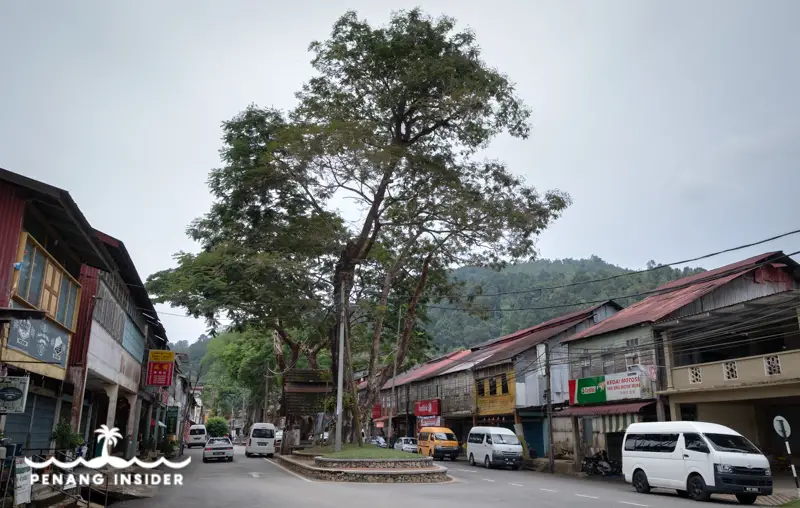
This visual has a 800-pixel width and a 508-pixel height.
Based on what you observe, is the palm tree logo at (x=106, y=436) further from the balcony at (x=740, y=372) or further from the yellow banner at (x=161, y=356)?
the balcony at (x=740, y=372)

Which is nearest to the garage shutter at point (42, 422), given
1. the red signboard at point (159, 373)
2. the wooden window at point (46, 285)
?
the wooden window at point (46, 285)

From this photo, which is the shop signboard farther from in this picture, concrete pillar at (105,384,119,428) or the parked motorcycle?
concrete pillar at (105,384,119,428)

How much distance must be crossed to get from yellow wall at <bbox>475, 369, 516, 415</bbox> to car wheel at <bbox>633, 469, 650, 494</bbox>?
659 inches

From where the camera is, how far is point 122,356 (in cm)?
2180

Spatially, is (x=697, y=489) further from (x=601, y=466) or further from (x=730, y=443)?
(x=601, y=466)

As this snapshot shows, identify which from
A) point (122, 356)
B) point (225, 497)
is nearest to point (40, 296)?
point (225, 497)

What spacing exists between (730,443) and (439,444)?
69.8 feet

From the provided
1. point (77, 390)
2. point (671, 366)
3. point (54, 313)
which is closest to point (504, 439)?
point (671, 366)

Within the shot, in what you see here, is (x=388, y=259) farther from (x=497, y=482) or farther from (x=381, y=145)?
(x=497, y=482)

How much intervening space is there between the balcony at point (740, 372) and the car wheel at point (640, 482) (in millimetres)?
5636

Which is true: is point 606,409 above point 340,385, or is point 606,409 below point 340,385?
below

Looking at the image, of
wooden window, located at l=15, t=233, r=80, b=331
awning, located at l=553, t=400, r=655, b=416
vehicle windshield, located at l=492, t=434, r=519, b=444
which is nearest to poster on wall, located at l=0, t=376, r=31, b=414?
wooden window, located at l=15, t=233, r=80, b=331

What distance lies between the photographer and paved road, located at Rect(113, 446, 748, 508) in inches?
532

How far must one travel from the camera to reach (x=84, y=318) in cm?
1627
